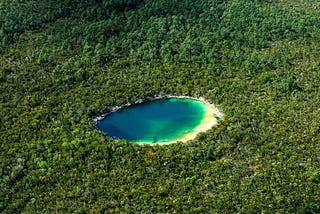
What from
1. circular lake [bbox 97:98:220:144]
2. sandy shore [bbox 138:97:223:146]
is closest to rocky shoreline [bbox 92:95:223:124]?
sandy shore [bbox 138:97:223:146]

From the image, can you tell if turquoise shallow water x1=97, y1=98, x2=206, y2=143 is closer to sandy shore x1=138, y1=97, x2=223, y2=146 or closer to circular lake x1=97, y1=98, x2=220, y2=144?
circular lake x1=97, y1=98, x2=220, y2=144

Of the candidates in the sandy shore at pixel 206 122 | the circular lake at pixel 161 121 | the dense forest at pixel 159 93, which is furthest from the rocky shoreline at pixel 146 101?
the dense forest at pixel 159 93

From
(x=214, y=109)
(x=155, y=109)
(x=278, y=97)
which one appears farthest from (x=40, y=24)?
(x=278, y=97)

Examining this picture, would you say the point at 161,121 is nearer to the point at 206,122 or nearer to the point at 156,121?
the point at 156,121

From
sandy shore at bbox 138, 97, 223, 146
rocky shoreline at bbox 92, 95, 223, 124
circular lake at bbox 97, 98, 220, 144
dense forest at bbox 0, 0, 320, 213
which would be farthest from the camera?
rocky shoreline at bbox 92, 95, 223, 124

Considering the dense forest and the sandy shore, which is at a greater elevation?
the dense forest

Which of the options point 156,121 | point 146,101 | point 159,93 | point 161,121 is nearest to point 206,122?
point 161,121

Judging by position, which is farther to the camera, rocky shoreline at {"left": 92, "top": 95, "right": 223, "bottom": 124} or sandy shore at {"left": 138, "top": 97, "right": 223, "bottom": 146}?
rocky shoreline at {"left": 92, "top": 95, "right": 223, "bottom": 124}
